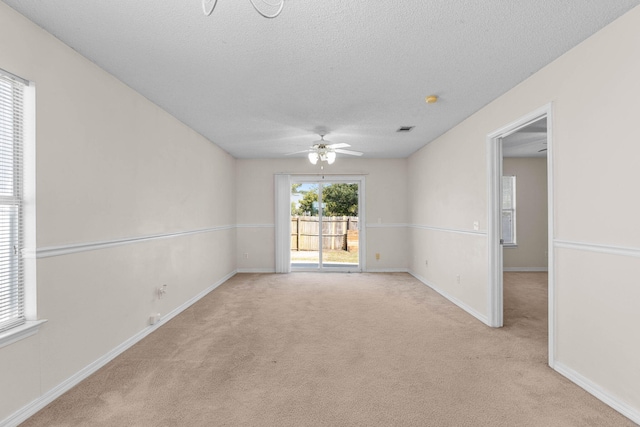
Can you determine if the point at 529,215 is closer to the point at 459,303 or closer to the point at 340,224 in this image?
the point at 459,303

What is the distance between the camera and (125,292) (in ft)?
9.46

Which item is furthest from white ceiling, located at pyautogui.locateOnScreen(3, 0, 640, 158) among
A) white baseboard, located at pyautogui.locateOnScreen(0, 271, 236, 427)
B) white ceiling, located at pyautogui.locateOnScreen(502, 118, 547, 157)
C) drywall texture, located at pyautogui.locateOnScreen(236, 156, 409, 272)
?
drywall texture, located at pyautogui.locateOnScreen(236, 156, 409, 272)

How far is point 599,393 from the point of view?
210cm

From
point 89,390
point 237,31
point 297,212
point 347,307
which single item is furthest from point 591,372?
point 297,212

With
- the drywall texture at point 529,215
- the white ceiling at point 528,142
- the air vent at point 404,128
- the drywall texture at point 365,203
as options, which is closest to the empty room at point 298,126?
the air vent at point 404,128

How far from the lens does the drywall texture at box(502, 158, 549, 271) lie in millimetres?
6676

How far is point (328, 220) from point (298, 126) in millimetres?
2881

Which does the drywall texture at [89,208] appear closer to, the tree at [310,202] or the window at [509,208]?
the tree at [310,202]

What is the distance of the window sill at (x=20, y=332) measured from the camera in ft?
5.85

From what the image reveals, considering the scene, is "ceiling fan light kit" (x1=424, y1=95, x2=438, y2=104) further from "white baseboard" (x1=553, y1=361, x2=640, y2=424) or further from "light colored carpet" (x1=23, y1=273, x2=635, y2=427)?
"white baseboard" (x1=553, y1=361, x2=640, y2=424)

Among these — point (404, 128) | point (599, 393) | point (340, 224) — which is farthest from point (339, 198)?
point (599, 393)

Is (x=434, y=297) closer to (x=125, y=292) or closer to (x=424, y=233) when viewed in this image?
(x=424, y=233)

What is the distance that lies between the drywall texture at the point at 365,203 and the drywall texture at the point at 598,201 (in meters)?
3.78

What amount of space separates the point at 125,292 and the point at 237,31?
7.97 ft
